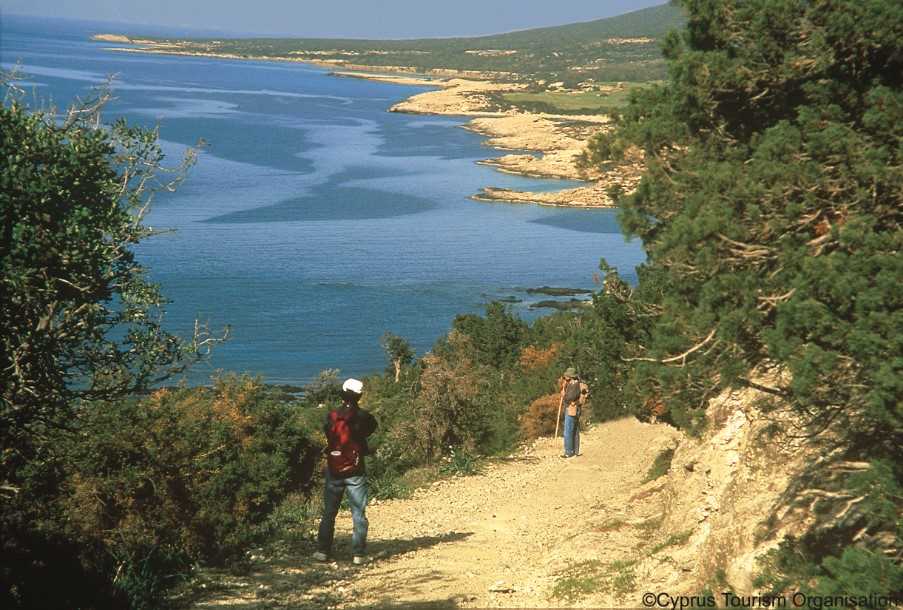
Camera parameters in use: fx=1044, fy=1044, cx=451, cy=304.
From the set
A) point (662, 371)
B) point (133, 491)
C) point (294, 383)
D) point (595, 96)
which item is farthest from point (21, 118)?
point (595, 96)

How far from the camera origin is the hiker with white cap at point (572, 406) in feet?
45.0

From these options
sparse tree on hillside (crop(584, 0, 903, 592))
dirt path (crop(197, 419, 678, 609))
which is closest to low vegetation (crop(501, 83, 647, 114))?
dirt path (crop(197, 419, 678, 609))

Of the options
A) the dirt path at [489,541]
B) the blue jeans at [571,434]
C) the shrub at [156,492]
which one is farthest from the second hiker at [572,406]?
the shrub at [156,492]

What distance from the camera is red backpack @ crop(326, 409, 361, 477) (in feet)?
27.2

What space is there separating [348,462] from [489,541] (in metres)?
2.09

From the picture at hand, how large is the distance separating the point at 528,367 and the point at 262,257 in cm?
2437

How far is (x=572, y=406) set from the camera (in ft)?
45.2

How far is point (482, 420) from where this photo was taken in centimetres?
1619

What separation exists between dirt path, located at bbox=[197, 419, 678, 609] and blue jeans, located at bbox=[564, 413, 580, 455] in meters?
0.19

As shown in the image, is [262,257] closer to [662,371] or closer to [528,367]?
[528,367]

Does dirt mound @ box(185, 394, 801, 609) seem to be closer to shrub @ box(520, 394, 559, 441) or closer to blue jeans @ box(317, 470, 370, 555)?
blue jeans @ box(317, 470, 370, 555)

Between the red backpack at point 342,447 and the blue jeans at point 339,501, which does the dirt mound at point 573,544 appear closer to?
the blue jeans at point 339,501

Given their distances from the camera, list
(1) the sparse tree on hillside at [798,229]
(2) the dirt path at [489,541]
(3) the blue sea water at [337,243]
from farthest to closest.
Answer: (3) the blue sea water at [337,243] < (2) the dirt path at [489,541] < (1) the sparse tree on hillside at [798,229]

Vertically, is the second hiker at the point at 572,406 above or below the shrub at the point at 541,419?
above
